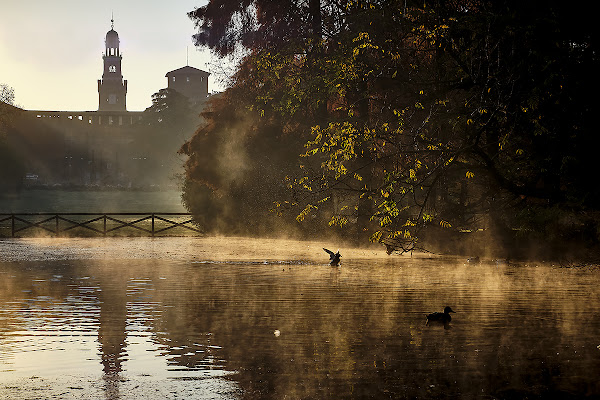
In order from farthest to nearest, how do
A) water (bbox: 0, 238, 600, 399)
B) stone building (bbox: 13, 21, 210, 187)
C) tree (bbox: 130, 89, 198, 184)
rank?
1. tree (bbox: 130, 89, 198, 184)
2. stone building (bbox: 13, 21, 210, 187)
3. water (bbox: 0, 238, 600, 399)

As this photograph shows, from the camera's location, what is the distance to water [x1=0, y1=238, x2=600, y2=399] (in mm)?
11031

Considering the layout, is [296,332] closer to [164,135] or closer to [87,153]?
[164,135]

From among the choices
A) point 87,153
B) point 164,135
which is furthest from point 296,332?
point 87,153

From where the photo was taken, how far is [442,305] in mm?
19047

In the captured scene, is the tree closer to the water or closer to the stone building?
the stone building

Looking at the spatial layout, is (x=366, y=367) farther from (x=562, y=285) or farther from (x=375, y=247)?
(x=375, y=247)

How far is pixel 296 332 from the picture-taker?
1506 centimetres

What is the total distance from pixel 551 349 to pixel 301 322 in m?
4.48

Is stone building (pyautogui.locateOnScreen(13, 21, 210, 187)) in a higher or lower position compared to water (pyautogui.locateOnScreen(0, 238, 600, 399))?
higher

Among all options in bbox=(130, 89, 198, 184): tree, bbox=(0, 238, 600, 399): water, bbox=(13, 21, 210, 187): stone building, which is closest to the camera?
bbox=(0, 238, 600, 399): water

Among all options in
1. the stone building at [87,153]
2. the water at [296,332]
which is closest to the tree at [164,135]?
the stone building at [87,153]

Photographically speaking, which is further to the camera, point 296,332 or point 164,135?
point 164,135

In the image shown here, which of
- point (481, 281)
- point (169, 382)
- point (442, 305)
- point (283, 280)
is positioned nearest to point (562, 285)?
point (481, 281)

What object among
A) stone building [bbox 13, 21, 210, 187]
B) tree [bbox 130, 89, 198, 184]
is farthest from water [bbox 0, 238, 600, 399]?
tree [bbox 130, 89, 198, 184]
